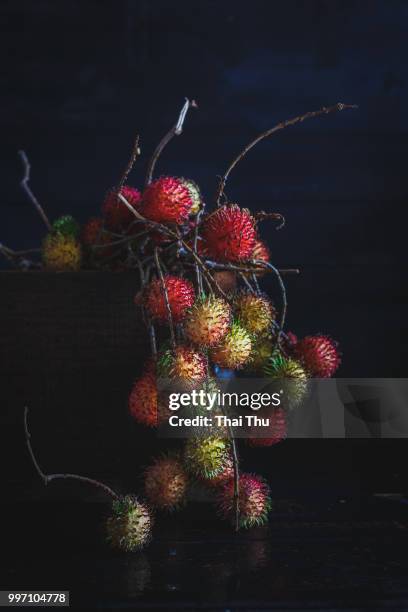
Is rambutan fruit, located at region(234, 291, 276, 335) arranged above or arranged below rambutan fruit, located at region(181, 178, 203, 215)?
below

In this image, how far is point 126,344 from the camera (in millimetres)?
749

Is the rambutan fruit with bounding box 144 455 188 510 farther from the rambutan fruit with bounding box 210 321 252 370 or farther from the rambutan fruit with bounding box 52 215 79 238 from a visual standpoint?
the rambutan fruit with bounding box 52 215 79 238

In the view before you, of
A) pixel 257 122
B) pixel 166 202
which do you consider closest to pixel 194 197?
pixel 166 202

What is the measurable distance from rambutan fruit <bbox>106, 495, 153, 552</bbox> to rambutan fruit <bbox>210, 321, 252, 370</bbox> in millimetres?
136

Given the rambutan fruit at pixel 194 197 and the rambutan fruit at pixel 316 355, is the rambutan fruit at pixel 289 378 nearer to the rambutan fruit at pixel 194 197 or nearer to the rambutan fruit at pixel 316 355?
the rambutan fruit at pixel 316 355

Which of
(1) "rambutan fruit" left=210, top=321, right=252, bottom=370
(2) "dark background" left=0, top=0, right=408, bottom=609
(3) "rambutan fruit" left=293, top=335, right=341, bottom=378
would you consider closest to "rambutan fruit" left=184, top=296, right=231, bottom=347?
(1) "rambutan fruit" left=210, top=321, right=252, bottom=370

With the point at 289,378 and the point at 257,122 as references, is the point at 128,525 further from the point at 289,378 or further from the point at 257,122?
the point at 257,122

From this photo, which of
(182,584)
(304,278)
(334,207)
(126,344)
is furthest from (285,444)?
(182,584)

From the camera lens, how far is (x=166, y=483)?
673mm

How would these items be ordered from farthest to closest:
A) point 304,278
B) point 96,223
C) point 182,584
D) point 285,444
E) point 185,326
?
1. point 304,278
2. point 285,444
3. point 96,223
4. point 185,326
5. point 182,584

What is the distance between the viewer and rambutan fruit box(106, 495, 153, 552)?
0.61 meters

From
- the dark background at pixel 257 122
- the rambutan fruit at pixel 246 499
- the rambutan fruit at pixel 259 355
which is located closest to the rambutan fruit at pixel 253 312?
the rambutan fruit at pixel 259 355

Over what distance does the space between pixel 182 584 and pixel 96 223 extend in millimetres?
379

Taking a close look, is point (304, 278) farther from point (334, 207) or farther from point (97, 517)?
point (97, 517)
